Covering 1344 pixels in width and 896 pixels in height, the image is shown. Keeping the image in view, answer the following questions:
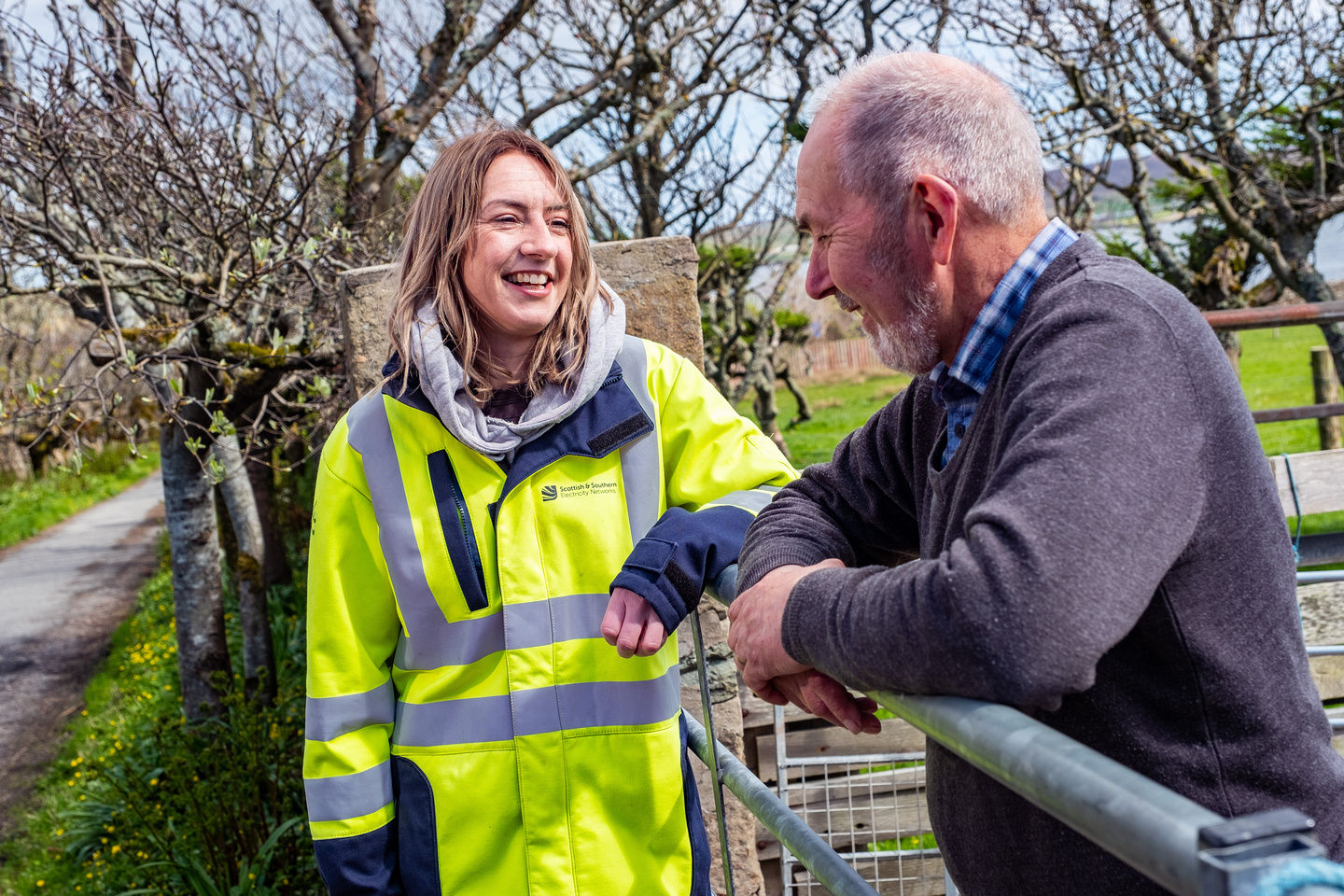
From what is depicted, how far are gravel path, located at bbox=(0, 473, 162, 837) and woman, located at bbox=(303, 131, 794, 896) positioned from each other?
5897mm

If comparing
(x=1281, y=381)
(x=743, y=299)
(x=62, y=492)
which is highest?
(x=743, y=299)

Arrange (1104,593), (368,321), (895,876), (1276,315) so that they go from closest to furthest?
(1104,593), (368,321), (895,876), (1276,315)

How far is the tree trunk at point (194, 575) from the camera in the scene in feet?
17.9

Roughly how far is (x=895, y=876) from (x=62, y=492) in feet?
67.0

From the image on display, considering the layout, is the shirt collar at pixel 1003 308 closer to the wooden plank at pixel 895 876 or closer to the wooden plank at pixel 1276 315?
the wooden plank at pixel 895 876

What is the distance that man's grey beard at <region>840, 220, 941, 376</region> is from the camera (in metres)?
1.35

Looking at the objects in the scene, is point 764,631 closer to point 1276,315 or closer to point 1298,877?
point 1298,877

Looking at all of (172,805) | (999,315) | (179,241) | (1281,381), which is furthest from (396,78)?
(1281,381)

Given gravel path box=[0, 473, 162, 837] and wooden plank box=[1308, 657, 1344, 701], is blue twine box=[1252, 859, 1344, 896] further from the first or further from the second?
gravel path box=[0, 473, 162, 837]

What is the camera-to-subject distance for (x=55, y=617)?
1117 cm

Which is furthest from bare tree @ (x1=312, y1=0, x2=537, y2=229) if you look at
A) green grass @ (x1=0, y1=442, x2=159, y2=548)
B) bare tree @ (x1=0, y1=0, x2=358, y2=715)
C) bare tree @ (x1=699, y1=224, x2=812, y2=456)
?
green grass @ (x1=0, y1=442, x2=159, y2=548)

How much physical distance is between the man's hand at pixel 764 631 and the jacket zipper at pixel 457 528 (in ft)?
1.91

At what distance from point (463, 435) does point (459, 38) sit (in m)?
5.64

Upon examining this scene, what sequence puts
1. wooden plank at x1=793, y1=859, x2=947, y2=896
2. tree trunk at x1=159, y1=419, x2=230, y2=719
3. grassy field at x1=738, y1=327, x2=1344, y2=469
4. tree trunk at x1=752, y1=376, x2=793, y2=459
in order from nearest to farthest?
wooden plank at x1=793, y1=859, x2=947, y2=896
tree trunk at x1=159, y1=419, x2=230, y2=719
tree trunk at x1=752, y1=376, x2=793, y2=459
grassy field at x1=738, y1=327, x2=1344, y2=469
